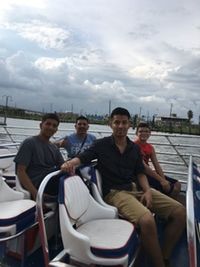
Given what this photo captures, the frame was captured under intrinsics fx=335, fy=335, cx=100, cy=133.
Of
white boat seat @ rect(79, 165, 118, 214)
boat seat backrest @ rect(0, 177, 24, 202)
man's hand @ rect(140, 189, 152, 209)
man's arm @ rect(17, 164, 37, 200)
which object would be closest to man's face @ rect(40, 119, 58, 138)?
man's arm @ rect(17, 164, 37, 200)

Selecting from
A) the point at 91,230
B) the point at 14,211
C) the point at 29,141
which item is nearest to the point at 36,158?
the point at 29,141

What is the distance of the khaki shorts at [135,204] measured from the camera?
9.72ft

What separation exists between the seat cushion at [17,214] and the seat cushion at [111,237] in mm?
437

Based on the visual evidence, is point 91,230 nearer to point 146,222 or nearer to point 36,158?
point 146,222

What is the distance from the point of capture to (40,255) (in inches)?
122

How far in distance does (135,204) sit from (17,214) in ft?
3.43

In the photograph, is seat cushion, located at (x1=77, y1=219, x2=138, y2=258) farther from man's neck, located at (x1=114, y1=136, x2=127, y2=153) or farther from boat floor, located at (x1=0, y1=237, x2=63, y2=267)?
man's neck, located at (x1=114, y1=136, x2=127, y2=153)

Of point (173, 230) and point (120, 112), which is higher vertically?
point (120, 112)

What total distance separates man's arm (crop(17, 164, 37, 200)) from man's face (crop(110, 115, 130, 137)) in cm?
98

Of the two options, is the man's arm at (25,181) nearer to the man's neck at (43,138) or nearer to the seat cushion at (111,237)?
the man's neck at (43,138)

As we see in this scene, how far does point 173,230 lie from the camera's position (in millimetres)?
3084

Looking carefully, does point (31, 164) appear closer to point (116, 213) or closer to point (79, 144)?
point (116, 213)

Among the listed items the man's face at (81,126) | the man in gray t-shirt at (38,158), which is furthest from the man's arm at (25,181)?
the man's face at (81,126)

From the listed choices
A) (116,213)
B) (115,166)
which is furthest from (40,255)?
(115,166)
